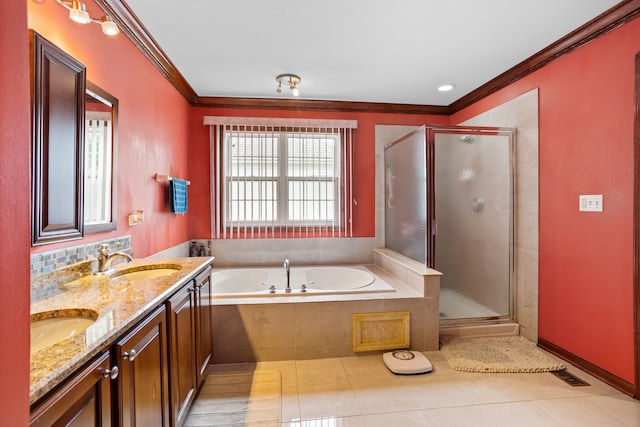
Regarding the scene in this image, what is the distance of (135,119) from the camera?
219cm

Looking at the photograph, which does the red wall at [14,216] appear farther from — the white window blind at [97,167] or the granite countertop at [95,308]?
the white window blind at [97,167]

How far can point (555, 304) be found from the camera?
240 cm

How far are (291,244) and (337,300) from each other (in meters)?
1.27

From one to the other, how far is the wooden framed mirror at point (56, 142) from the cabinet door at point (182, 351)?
59 cm

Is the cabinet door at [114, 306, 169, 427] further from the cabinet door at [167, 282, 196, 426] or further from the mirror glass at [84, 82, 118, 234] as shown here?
the mirror glass at [84, 82, 118, 234]

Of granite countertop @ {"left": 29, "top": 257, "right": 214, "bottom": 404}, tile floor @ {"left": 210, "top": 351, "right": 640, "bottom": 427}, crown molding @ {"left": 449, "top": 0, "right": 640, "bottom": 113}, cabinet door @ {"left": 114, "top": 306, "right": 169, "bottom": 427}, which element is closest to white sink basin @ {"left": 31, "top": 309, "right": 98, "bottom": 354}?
granite countertop @ {"left": 29, "top": 257, "right": 214, "bottom": 404}

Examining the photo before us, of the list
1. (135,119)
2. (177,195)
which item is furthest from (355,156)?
(135,119)

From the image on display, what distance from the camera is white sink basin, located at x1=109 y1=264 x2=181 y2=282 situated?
1.79 meters

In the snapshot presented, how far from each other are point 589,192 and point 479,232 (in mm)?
872

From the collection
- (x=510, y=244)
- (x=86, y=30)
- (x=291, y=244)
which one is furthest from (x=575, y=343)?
(x=86, y=30)

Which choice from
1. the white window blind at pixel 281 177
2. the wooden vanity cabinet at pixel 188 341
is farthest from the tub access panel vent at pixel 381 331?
the white window blind at pixel 281 177

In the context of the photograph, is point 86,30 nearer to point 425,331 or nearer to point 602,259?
point 425,331

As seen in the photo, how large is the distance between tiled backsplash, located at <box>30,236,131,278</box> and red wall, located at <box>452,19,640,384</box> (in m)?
3.15

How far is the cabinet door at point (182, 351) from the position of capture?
1.42 m
